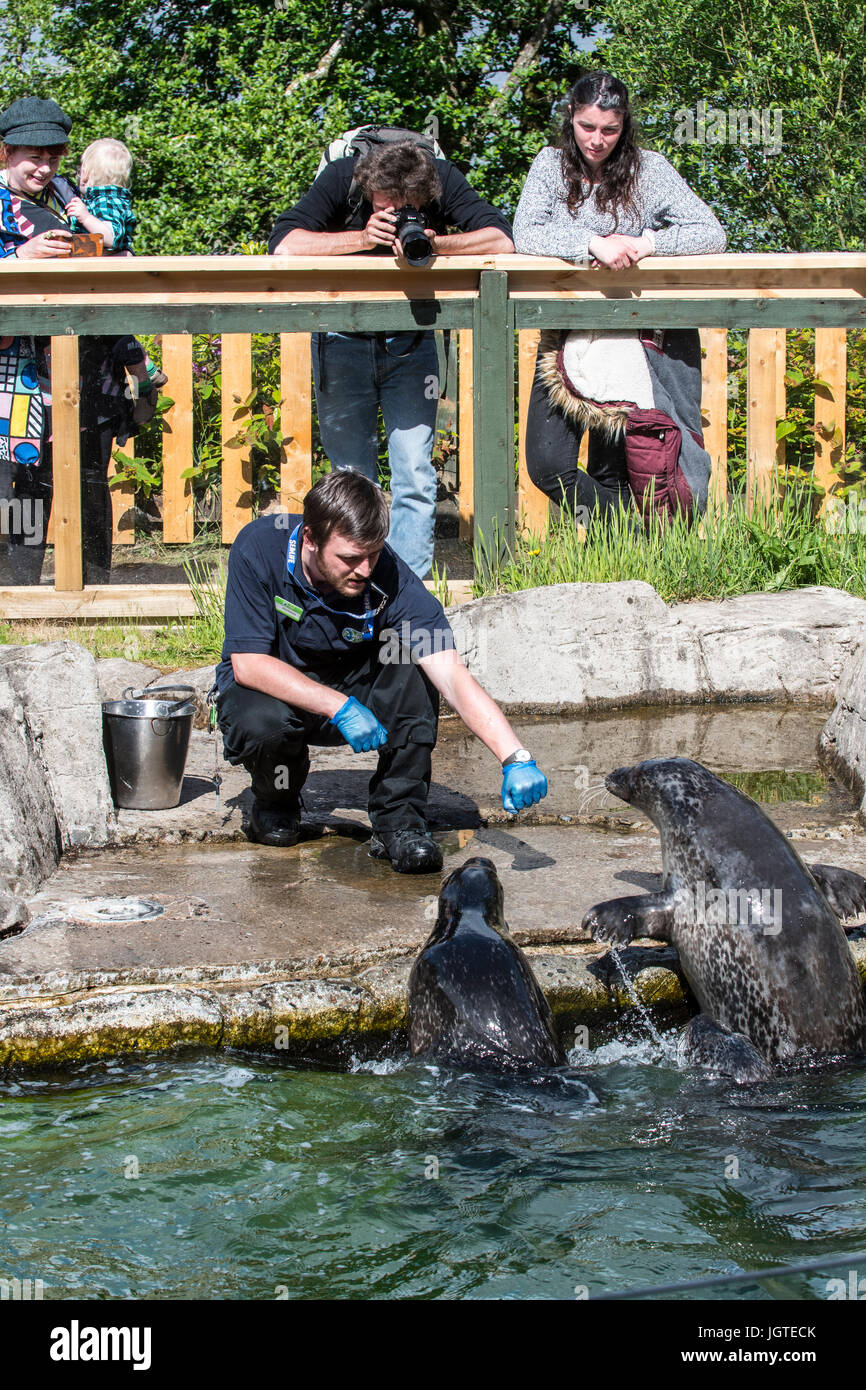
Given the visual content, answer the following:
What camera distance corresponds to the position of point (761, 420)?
757 centimetres

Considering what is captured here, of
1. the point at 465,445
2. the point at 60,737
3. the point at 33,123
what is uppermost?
the point at 33,123

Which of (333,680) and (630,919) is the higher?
(333,680)

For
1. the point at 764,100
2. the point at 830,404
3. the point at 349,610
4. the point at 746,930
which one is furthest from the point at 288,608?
the point at 764,100

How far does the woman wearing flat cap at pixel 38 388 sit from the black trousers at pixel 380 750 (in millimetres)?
2535

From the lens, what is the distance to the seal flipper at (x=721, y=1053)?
12.1ft

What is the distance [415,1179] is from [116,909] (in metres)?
1.44

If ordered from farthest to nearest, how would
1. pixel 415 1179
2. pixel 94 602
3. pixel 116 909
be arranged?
pixel 94 602 → pixel 116 909 → pixel 415 1179

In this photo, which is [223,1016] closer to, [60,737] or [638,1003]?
[638,1003]

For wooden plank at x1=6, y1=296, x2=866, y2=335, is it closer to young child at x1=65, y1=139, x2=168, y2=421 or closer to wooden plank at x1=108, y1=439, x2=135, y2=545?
young child at x1=65, y1=139, x2=168, y2=421

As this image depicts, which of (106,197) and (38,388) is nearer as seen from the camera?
(38,388)

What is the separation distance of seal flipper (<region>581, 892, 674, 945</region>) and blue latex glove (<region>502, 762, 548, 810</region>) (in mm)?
466

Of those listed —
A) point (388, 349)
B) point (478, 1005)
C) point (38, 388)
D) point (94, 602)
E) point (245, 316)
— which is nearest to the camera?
point (478, 1005)

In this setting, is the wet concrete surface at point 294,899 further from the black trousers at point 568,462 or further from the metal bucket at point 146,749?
the black trousers at point 568,462
